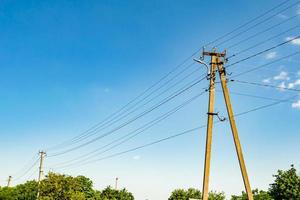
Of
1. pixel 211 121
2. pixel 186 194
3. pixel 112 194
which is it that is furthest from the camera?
pixel 112 194

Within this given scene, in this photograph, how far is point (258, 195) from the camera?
8462 cm

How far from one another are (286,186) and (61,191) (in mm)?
43653

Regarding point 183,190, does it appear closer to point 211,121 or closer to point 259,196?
point 259,196

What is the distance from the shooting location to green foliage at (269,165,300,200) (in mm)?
69938

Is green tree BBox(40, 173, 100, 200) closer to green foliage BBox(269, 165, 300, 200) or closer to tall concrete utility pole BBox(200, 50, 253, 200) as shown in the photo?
green foliage BBox(269, 165, 300, 200)

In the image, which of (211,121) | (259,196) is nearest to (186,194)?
(259,196)

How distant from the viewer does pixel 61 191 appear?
62.9 metres

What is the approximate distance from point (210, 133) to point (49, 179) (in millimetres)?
49512

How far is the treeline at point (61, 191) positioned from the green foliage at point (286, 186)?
39157mm

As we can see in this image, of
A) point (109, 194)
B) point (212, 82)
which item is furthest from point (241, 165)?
point (109, 194)

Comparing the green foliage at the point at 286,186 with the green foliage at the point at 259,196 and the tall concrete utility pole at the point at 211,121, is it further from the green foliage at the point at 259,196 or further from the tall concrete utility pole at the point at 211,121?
the tall concrete utility pole at the point at 211,121

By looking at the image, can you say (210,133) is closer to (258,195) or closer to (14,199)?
(258,195)

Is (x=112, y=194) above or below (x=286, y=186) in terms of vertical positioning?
above

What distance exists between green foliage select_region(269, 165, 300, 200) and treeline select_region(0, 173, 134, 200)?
39157mm
